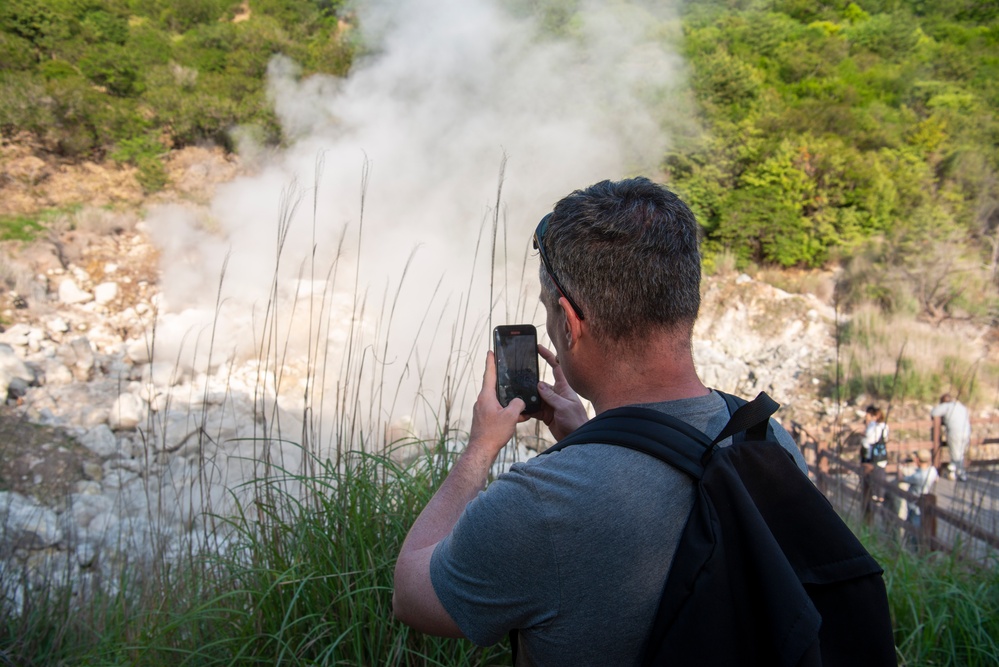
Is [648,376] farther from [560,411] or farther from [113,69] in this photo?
[113,69]

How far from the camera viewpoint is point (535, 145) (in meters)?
11.7

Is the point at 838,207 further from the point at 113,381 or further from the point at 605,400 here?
the point at 605,400

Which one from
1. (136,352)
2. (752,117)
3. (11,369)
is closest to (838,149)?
(752,117)

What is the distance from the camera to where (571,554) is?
0.90m

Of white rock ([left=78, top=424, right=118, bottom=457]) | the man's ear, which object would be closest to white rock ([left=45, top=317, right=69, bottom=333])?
white rock ([left=78, top=424, right=118, bottom=457])

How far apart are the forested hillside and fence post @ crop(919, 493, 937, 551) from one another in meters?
8.57

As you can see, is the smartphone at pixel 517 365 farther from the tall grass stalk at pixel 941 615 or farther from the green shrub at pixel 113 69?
the green shrub at pixel 113 69

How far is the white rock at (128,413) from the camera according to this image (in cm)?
661

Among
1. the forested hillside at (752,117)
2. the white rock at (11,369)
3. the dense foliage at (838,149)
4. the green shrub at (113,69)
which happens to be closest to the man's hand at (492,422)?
the white rock at (11,369)

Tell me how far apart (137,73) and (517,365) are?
1675 centimetres

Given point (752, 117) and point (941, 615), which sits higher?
point (752, 117)

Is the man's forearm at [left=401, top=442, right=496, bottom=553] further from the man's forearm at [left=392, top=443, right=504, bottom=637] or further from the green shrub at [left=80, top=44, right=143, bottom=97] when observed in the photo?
the green shrub at [left=80, top=44, right=143, bottom=97]

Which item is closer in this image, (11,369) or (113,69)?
(11,369)

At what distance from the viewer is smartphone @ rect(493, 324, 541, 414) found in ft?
4.09
